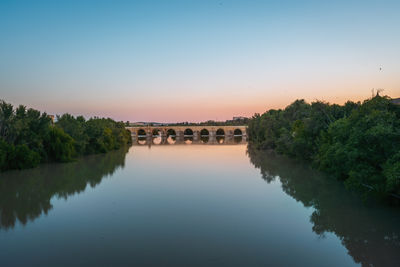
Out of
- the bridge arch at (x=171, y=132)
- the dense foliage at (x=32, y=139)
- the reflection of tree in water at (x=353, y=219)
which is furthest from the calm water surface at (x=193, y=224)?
the bridge arch at (x=171, y=132)

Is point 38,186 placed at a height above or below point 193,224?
above

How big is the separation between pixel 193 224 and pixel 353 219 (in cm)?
575

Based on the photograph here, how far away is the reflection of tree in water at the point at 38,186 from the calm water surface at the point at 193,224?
0.06 meters

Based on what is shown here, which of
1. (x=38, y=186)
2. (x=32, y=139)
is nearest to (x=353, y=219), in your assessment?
(x=38, y=186)

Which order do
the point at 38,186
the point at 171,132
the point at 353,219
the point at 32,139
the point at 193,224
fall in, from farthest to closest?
the point at 171,132
the point at 32,139
the point at 38,186
the point at 353,219
the point at 193,224

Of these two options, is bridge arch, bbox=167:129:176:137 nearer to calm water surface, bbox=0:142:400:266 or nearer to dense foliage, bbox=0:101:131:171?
dense foliage, bbox=0:101:131:171

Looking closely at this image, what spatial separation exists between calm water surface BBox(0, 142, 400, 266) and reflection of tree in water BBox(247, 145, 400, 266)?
3cm

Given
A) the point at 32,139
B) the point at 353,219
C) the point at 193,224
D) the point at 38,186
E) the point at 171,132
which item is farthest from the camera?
the point at 171,132

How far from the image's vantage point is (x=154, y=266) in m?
7.67

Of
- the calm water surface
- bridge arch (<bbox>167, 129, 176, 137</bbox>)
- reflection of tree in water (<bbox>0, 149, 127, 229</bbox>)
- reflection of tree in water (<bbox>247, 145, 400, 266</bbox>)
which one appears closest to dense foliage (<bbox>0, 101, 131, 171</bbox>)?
Answer: reflection of tree in water (<bbox>0, 149, 127, 229</bbox>)

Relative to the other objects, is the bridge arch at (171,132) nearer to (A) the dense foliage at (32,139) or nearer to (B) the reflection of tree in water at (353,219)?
(A) the dense foliage at (32,139)

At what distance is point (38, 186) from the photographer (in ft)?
58.7

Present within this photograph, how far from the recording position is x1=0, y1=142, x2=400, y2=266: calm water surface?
825cm

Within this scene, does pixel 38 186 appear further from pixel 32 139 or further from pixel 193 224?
pixel 193 224
